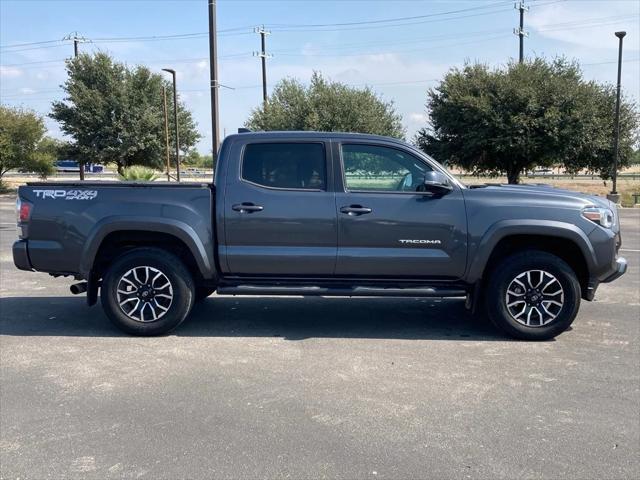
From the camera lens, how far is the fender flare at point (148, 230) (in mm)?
5629

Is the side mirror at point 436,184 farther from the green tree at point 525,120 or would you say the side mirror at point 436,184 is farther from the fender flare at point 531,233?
the green tree at point 525,120

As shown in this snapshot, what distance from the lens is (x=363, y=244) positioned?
5.66 meters

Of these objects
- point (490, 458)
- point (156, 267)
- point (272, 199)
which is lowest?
point (490, 458)

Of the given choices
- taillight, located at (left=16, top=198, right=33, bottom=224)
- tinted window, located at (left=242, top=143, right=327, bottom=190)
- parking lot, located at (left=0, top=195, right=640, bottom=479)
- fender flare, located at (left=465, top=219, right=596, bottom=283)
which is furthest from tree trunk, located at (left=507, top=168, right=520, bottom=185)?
taillight, located at (left=16, top=198, right=33, bottom=224)

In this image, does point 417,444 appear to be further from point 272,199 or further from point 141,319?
point 141,319

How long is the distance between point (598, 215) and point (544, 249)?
59cm

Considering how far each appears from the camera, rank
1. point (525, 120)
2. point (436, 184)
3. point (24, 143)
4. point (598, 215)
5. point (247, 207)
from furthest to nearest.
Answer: point (24, 143), point (525, 120), point (247, 207), point (598, 215), point (436, 184)

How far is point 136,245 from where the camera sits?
19.7 ft

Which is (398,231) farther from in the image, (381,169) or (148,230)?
(148,230)

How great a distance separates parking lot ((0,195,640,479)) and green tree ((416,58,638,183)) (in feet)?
74.8

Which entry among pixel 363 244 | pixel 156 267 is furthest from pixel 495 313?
pixel 156 267

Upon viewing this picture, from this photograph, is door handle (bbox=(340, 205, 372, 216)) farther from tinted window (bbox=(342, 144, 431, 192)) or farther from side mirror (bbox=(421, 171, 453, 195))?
side mirror (bbox=(421, 171, 453, 195))

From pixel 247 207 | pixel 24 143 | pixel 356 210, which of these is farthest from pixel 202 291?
pixel 24 143

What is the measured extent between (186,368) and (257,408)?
42.4 inches
